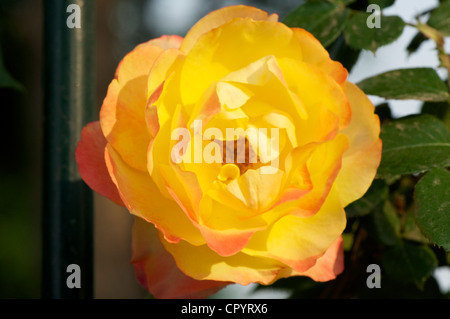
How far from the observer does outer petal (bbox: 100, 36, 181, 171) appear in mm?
375

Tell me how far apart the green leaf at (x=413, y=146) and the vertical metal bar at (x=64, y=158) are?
11.1 inches

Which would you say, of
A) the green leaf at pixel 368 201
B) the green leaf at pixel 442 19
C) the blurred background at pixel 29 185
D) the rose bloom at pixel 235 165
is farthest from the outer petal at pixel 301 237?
the blurred background at pixel 29 185

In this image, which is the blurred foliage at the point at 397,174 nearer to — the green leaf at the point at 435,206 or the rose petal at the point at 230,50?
the green leaf at the point at 435,206

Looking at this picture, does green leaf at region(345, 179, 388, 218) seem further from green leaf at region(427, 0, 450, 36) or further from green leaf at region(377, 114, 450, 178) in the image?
green leaf at region(427, 0, 450, 36)

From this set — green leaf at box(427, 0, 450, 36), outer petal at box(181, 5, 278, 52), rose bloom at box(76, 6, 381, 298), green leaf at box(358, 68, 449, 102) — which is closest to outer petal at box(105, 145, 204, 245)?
rose bloom at box(76, 6, 381, 298)

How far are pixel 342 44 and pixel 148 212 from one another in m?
0.31

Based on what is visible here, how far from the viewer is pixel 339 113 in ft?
1.16

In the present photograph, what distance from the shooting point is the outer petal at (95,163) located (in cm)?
39

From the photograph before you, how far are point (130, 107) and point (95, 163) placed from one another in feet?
0.19

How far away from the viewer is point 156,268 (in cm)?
40

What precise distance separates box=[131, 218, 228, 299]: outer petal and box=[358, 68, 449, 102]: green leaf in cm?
24

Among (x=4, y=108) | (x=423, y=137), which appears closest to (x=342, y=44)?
(x=423, y=137)

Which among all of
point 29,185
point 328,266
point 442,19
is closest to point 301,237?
point 328,266

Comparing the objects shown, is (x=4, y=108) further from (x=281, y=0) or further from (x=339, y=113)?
(x=281, y=0)
